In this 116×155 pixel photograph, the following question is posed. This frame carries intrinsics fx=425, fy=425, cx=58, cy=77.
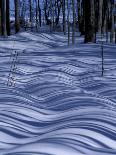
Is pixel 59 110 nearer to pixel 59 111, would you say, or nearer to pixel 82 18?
pixel 59 111

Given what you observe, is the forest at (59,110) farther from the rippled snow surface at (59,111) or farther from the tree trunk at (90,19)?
the tree trunk at (90,19)

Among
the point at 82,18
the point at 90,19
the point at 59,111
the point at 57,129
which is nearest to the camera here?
the point at 57,129

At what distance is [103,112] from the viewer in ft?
15.3

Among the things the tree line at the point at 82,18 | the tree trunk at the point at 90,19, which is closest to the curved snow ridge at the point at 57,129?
the tree line at the point at 82,18

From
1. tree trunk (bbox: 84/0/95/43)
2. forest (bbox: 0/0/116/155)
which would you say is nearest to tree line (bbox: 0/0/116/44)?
tree trunk (bbox: 84/0/95/43)

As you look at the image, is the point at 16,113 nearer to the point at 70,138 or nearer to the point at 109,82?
the point at 70,138

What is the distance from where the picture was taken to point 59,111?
16.7 ft

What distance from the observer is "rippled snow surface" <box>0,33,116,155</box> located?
348 centimetres

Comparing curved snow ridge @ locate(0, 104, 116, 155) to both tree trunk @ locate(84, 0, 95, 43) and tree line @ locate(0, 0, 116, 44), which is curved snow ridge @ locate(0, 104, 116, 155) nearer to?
tree line @ locate(0, 0, 116, 44)

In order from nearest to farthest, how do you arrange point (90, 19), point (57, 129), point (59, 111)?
point (57, 129) < point (59, 111) < point (90, 19)

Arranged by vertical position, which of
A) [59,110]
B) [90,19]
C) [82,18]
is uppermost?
[90,19]

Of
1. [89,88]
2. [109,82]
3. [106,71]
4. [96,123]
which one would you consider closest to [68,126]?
[96,123]

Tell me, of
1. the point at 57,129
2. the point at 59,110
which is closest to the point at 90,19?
the point at 59,110

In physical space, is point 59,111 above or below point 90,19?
below
